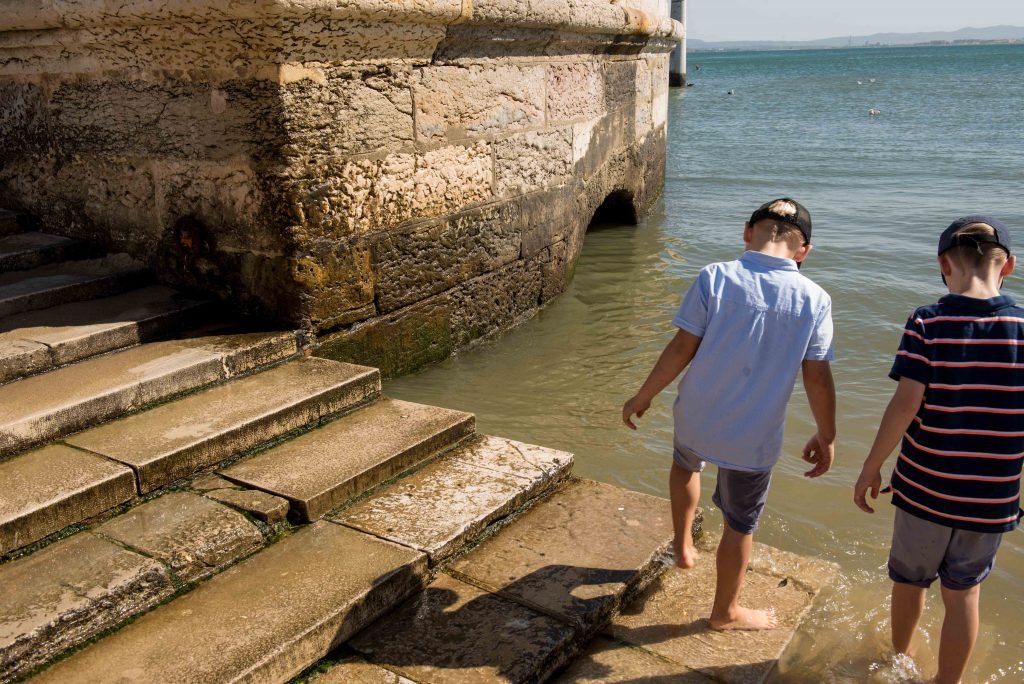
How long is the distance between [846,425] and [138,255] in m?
3.63

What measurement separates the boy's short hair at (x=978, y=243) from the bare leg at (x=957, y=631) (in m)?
0.88

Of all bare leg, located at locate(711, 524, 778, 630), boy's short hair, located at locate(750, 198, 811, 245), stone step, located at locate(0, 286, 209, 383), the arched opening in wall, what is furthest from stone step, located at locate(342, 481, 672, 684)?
the arched opening in wall

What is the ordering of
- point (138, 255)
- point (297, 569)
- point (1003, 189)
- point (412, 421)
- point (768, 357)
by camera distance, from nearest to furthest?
1. point (768, 357)
2. point (297, 569)
3. point (412, 421)
4. point (138, 255)
5. point (1003, 189)

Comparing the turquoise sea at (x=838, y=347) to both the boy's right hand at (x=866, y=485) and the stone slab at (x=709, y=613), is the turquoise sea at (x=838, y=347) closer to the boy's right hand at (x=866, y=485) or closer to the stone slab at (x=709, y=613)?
the stone slab at (x=709, y=613)

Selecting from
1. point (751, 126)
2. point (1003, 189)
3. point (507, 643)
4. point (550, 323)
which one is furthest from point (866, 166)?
point (507, 643)

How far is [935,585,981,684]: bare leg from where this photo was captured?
2.40 meters

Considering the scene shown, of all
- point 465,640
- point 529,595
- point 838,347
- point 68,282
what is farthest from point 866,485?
point 838,347

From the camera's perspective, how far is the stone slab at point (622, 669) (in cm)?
243

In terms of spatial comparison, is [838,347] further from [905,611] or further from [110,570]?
[110,570]

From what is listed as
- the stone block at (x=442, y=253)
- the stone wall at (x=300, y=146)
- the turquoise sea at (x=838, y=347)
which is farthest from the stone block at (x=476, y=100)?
the turquoise sea at (x=838, y=347)

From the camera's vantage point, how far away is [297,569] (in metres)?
2.57

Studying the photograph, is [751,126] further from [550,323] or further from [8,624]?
[8,624]

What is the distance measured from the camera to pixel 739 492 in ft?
8.14

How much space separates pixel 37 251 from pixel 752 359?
3.48 m
